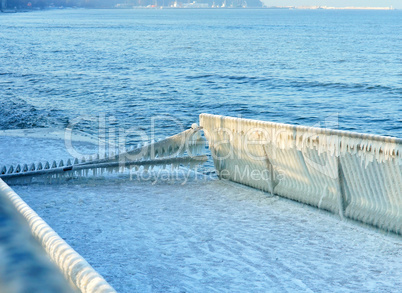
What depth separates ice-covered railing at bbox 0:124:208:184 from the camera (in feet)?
31.0

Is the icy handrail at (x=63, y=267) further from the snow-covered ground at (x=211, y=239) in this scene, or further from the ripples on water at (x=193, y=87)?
the ripples on water at (x=193, y=87)

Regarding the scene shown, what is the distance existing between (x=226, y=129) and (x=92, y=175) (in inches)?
105

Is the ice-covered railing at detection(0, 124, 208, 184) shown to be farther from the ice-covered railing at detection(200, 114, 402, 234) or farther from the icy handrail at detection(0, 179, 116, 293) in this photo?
the icy handrail at detection(0, 179, 116, 293)

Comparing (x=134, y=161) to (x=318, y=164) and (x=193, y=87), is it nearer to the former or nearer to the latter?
(x=318, y=164)

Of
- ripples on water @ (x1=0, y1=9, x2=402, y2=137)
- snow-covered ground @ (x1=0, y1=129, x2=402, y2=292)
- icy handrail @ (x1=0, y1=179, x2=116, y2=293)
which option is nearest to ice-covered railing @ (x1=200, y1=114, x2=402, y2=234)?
snow-covered ground @ (x1=0, y1=129, x2=402, y2=292)

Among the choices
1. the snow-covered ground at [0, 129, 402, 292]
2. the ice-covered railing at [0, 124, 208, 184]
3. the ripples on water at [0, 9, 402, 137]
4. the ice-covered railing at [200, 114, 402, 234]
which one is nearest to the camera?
the snow-covered ground at [0, 129, 402, 292]

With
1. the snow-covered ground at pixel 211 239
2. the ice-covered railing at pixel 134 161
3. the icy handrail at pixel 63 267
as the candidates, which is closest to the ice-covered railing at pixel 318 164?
the snow-covered ground at pixel 211 239

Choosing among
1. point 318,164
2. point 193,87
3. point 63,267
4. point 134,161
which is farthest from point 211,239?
point 193,87

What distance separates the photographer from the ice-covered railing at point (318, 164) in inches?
258

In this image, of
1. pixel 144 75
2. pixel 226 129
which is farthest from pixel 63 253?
pixel 144 75

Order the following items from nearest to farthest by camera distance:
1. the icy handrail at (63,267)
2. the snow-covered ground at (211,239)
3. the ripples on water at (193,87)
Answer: the icy handrail at (63,267) → the snow-covered ground at (211,239) → the ripples on water at (193,87)

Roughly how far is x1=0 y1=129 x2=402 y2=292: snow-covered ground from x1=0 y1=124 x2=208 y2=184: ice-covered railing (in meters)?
0.25

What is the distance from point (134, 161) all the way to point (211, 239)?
3.58 metres

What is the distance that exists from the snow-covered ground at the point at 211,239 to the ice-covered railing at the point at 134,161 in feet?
0.82
